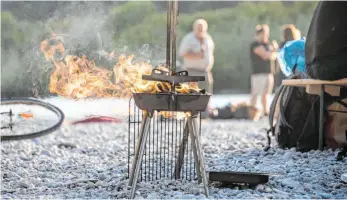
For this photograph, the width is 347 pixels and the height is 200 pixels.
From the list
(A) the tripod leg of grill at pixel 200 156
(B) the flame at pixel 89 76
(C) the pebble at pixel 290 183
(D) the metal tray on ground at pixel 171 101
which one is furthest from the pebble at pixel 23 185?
(C) the pebble at pixel 290 183

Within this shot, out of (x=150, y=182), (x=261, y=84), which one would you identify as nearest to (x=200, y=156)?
(x=150, y=182)

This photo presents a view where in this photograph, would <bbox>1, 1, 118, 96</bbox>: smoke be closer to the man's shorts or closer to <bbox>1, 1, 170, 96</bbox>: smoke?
<bbox>1, 1, 170, 96</bbox>: smoke

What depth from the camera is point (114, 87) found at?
627 cm

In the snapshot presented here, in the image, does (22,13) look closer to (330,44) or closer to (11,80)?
(11,80)

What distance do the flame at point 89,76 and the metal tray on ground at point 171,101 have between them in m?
0.44

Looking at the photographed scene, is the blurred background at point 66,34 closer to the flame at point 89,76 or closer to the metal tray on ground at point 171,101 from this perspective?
the flame at point 89,76

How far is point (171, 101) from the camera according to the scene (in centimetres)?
524

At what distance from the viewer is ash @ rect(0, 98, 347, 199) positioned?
5500mm

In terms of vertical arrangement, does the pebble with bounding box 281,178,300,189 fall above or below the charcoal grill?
below

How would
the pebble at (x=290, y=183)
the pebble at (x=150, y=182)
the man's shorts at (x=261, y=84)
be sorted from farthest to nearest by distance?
the man's shorts at (x=261, y=84) < the pebble at (x=290, y=183) < the pebble at (x=150, y=182)

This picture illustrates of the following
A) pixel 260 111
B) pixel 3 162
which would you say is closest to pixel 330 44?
pixel 3 162

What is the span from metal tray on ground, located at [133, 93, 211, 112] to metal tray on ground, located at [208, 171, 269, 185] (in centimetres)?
64

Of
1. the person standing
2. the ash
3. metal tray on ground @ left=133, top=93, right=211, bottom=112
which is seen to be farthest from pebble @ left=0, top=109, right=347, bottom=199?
the person standing

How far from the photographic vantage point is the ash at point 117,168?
18.0 feet
